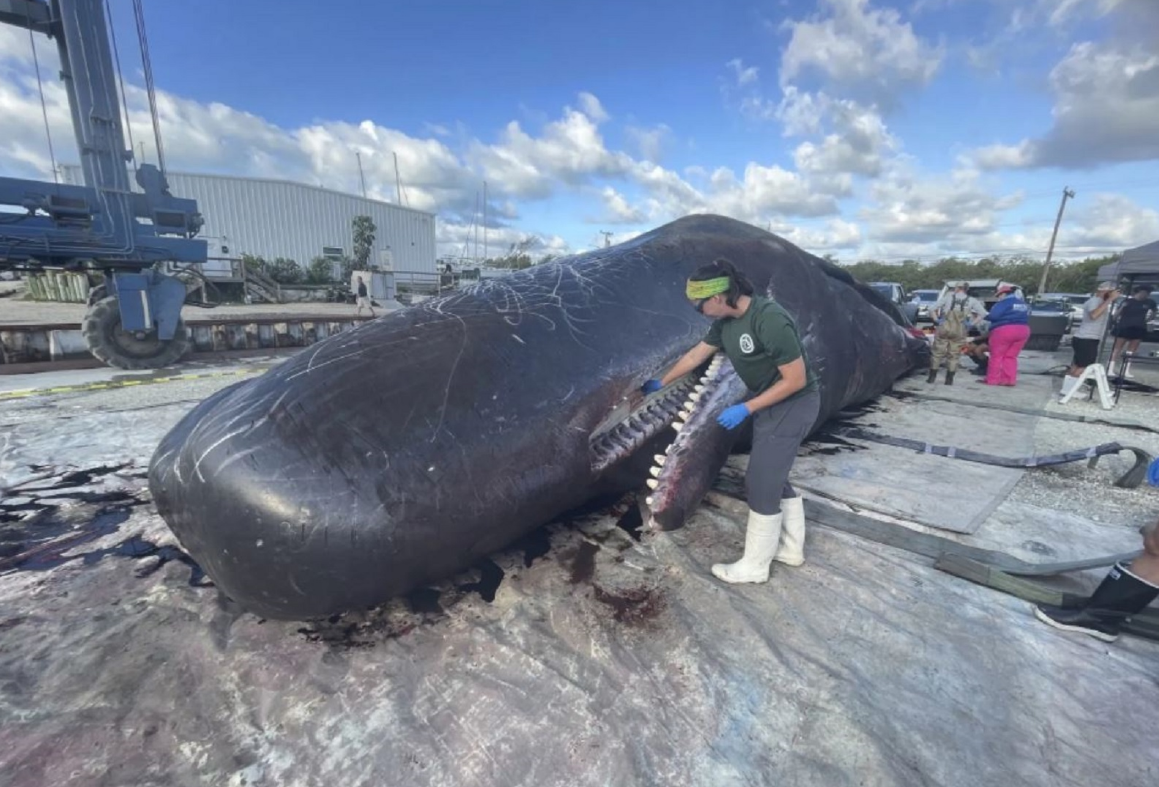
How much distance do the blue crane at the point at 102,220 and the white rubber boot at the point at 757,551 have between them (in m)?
11.1

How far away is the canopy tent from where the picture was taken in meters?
9.91

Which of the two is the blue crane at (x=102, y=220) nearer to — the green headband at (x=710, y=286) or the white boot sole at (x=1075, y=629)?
the green headband at (x=710, y=286)

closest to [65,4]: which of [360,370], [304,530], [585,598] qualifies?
[360,370]

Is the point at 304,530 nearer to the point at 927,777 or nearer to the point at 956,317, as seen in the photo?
the point at 927,777

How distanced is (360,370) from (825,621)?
2858 millimetres

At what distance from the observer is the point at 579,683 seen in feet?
8.53

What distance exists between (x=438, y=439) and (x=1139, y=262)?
43.9ft

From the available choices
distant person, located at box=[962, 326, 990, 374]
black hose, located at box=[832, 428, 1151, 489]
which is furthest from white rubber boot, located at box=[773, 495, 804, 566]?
distant person, located at box=[962, 326, 990, 374]

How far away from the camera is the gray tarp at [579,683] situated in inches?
86.0

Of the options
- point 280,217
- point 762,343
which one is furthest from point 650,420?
point 280,217

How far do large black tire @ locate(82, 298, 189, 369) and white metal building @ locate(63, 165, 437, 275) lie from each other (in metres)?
28.6

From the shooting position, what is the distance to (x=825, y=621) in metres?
3.05

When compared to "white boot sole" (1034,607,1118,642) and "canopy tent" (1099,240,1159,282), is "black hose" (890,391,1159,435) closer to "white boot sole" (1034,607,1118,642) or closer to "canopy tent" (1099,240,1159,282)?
"canopy tent" (1099,240,1159,282)

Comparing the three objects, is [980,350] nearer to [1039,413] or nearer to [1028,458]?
[1039,413]
